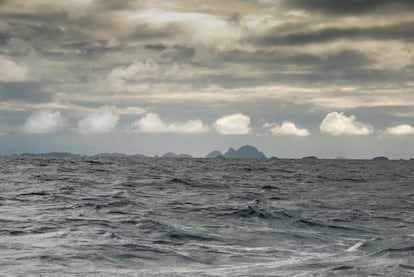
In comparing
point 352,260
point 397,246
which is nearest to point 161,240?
point 352,260

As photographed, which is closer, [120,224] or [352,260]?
[352,260]

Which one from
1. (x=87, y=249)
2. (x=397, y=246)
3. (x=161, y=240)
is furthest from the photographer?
(x=161, y=240)

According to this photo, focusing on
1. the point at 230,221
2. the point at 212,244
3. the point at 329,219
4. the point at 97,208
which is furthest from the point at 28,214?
the point at 329,219

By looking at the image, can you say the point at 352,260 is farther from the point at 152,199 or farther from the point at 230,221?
the point at 152,199

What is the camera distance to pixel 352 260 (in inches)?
593

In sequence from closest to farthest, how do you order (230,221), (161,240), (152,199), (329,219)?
1. (161,240)
2. (230,221)
3. (329,219)
4. (152,199)

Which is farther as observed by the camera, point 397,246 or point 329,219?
point 329,219

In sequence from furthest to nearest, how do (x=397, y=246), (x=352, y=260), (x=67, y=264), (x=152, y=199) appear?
(x=152, y=199)
(x=397, y=246)
(x=352, y=260)
(x=67, y=264)

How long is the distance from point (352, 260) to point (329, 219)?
11.6m

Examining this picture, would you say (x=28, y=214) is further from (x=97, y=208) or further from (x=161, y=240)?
(x=161, y=240)

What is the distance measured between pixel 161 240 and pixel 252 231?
454cm

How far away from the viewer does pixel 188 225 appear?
22656 mm

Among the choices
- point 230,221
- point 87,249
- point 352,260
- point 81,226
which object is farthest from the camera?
point 230,221

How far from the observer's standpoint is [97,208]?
28.3 meters
